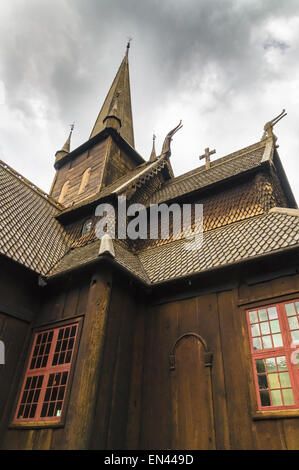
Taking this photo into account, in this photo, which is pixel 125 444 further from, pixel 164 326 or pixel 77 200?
pixel 77 200

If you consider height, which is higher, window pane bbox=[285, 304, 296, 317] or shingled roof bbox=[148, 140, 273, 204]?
shingled roof bbox=[148, 140, 273, 204]

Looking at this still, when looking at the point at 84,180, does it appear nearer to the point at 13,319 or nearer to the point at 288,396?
the point at 13,319

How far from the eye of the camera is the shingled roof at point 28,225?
871cm

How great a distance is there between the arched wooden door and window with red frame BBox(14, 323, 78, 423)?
235 cm

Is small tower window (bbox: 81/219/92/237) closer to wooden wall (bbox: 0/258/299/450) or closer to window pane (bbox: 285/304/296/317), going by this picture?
wooden wall (bbox: 0/258/299/450)

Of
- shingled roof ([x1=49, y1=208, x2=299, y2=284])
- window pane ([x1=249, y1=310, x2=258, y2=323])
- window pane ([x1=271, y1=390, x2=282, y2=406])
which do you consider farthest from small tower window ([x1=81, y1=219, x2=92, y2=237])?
window pane ([x1=271, y1=390, x2=282, y2=406])

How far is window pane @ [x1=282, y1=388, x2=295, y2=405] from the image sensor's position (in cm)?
568


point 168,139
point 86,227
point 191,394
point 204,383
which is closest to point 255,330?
point 204,383

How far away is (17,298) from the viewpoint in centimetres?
827

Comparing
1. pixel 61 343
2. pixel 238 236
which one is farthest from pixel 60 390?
pixel 238 236

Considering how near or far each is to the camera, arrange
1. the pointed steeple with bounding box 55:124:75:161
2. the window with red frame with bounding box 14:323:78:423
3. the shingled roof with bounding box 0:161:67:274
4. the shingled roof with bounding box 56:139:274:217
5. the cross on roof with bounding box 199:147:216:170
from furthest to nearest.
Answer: the pointed steeple with bounding box 55:124:75:161
the cross on roof with bounding box 199:147:216:170
the shingled roof with bounding box 56:139:274:217
the shingled roof with bounding box 0:161:67:274
the window with red frame with bounding box 14:323:78:423

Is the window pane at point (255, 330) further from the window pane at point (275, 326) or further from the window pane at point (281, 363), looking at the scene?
the window pane at point (281, 363)

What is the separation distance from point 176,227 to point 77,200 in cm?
747

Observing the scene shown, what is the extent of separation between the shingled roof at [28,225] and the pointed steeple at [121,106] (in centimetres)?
792
